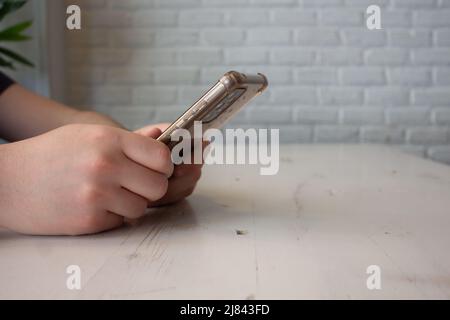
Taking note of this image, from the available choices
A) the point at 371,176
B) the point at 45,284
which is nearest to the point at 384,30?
the point at 371,176

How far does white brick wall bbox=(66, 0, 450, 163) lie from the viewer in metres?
1.62

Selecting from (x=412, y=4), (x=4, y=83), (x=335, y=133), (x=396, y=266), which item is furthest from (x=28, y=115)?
(x=412, y=4)

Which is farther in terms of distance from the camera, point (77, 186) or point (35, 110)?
point (35, 110)

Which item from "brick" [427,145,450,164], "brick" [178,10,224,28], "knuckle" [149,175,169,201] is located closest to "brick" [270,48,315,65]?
"brick" [178,10,224,28]

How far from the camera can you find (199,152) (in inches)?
25.3

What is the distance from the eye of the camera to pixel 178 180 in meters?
0.63

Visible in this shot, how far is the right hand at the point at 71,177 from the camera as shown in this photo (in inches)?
18.4

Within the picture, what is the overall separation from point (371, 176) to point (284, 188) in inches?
8.2

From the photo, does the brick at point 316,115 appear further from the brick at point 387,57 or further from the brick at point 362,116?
the brick at point 387,57

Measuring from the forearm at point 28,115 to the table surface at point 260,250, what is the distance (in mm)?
330

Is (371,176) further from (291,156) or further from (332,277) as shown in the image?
(332,277)

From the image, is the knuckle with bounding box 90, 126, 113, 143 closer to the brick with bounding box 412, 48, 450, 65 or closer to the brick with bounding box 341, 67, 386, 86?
the brick with bounding box 341, 67, 386, 86

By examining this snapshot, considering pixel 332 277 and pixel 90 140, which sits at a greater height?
pixel 90 140

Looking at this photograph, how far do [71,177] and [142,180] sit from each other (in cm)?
Answer: 7
